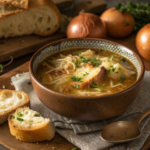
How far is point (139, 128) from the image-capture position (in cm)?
237

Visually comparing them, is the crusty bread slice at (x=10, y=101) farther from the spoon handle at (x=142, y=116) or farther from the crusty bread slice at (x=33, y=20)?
the crusty bread slice at (x=33, y=20)

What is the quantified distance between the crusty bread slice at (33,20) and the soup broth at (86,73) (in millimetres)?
1554

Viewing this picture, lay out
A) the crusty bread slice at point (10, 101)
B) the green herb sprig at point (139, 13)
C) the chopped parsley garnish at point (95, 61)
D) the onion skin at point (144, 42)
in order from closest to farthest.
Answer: the crusty bread slice at point (10, 101) → the chopped parsley garnish at point (95, 61) → the onion skin at point (144, 42) → the green herb sprig at point (139, 13)

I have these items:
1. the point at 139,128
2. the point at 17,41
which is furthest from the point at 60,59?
the point at 17,41

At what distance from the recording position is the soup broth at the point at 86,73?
2.47 meters

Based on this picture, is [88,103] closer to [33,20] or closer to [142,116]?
[142,116]

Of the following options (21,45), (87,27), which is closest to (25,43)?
(21,45)

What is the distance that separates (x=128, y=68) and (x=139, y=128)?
78 cm

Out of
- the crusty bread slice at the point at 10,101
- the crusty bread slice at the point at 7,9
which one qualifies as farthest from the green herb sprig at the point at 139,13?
the crusty bread slice at the point at 10,101

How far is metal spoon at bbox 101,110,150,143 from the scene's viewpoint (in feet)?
7.29

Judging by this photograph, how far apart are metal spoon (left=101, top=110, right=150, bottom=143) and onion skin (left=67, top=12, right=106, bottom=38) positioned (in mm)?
2017

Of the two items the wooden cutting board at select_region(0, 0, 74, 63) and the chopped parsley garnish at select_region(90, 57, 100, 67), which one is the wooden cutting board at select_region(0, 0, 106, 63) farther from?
the chopped parsley garnish at select_region(90, 57, 100, 67)

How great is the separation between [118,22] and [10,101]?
8.58 ft

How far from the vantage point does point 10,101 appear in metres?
2.67
